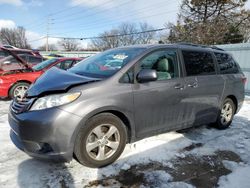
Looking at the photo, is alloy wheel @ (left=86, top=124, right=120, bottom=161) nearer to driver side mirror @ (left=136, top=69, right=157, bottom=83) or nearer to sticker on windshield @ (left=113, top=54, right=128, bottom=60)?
driver side mirror @ (left=136, top=69, right=157, bottom=83)

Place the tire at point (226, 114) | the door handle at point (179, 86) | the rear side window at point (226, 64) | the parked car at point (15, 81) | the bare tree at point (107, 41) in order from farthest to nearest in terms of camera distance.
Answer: the bare tree at point (107, 41) < the parked car at point (15, 81) < the tire at point (226, 114) < the rear side window at point (226, 64) < the door handle at point (179, 86)

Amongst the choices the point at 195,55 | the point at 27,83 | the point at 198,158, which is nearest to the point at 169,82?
the point at 195,55

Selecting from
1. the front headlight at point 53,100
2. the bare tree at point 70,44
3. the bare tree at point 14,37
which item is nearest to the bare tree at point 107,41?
the bare tree at point 70,44

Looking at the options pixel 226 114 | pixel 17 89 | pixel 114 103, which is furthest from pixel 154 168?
pixel 17 89

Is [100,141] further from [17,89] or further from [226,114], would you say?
[17,89]

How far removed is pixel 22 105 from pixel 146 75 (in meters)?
1.66

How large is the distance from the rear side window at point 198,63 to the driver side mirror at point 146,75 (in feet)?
3.22

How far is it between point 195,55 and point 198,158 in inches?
70.1

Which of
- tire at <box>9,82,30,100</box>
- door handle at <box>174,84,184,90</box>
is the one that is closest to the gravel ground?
door handle at <box>174,84,184,90</box>

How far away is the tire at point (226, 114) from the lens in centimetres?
512

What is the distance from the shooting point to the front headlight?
9.78ft

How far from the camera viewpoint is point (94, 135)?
128 inches

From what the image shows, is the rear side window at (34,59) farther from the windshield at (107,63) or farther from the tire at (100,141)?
the tire at (100,141)

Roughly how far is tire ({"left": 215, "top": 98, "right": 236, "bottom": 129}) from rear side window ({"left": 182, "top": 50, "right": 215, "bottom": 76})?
88 centimetres
